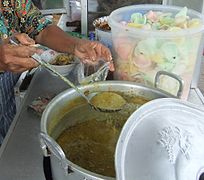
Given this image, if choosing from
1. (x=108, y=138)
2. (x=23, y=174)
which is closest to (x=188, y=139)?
(x=108, y=138)

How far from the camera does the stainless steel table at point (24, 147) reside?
847mm

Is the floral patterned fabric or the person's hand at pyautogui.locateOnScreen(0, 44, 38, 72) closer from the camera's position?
the person's hand at pyautogui.locateOnScreen(0, 44, 38, 72)

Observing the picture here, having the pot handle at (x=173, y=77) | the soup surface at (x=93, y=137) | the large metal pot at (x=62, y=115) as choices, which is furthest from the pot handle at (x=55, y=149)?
the pot handle at (x=173, y=77)

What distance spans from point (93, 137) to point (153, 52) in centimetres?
30

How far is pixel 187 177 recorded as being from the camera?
21.8 inches

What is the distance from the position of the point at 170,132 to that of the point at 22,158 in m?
0.45

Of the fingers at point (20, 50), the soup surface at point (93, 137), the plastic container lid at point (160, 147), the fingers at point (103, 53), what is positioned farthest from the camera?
the fingers at point (103, 53)

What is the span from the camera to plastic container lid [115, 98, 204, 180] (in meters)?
0.56

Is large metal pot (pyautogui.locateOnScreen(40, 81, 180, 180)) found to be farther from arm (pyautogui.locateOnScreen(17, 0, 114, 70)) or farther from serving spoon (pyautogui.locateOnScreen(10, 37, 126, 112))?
arm (pyautogui.locateOnScreen(17, 0, 114, 70))

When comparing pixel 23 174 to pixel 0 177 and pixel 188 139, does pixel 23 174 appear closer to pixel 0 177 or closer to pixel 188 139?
pixel 0 177

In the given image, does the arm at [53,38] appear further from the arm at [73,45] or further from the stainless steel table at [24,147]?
the stainless steel table at [24,147]

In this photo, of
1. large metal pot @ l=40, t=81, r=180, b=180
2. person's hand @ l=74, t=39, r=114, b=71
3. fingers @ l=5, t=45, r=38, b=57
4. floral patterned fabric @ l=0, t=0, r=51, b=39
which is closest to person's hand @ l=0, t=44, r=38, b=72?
fingers @ l=5, t=45, r=38, b=57

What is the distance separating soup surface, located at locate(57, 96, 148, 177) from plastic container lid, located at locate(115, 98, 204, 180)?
153 mm

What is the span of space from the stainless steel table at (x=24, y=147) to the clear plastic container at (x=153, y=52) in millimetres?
235
